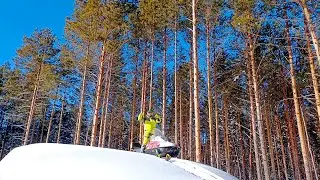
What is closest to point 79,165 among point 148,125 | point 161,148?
point 161,148

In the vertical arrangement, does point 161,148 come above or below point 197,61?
below

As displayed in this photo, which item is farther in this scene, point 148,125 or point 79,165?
point 148,125

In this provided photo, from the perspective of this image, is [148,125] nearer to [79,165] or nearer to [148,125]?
[148,125]

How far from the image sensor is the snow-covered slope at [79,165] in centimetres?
447

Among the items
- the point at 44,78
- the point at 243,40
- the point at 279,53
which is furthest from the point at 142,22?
the point at 44,78

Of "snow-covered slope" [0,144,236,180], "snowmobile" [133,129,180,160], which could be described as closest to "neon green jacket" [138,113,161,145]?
"snowmobile" [133,129,180,160]

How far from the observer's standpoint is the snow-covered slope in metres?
4.47

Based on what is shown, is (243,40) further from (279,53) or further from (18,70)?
(18,70)

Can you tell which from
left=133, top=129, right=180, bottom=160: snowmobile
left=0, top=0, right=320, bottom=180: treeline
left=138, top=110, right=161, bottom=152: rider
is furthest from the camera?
left=0, top=0, right=320, bottom=180: treeline

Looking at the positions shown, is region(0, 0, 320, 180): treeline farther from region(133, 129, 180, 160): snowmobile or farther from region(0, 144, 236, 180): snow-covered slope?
region(0, 144, 236, 180): snow-covered slope

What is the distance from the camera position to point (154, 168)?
5.18 m

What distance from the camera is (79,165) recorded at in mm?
Answer: 4695

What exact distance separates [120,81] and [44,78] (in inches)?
237

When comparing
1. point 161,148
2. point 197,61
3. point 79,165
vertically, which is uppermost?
point 197,61
